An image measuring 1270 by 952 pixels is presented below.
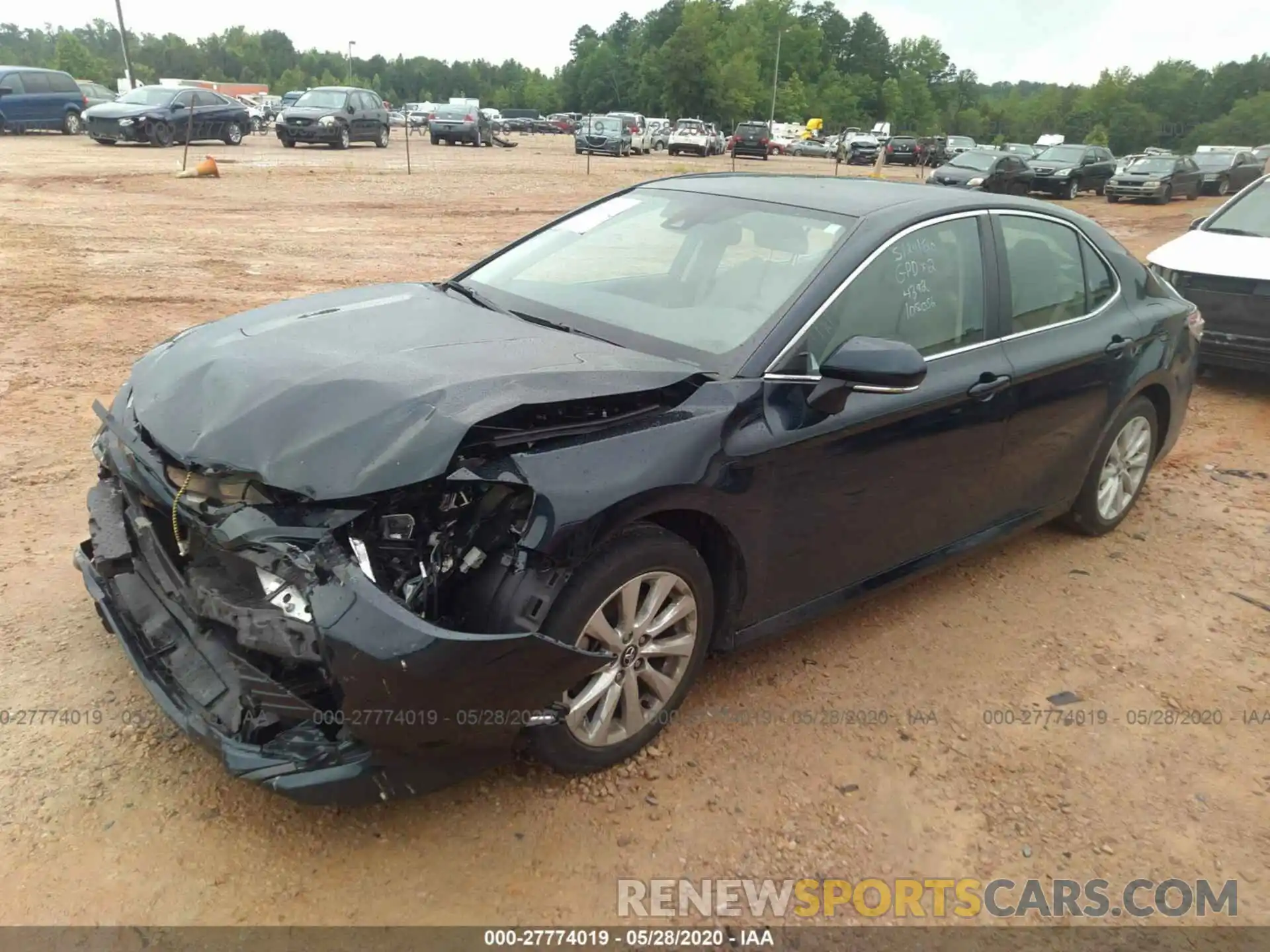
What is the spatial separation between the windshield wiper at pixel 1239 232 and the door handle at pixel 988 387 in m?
5.84

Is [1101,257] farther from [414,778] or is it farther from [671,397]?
[414,778]

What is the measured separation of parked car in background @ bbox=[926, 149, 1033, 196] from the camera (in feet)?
82.6

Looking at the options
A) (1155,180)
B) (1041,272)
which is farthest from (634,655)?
(1155,180)

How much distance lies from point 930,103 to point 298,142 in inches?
3812

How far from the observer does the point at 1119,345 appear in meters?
4.48

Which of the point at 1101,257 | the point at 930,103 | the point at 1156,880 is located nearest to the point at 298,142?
the point at 1101,257

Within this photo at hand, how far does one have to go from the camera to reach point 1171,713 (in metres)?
3.58

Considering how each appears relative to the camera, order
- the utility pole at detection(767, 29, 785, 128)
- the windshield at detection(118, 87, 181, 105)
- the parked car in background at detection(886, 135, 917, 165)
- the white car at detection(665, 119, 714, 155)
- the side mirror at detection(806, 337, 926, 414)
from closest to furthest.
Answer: the side mirror at detection(806, 337, 926, 414) → the windshield at detection(118, 87, 181, 105) → the white car at detection(665, 119, 714, 155) → the parked car in background at detection(886, 135, 917, 165) → the utility pole at detection(767, 29, 785, 128)

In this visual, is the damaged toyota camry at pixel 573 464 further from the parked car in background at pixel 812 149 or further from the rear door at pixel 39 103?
Answer: the parked car in background at pixel 812 149

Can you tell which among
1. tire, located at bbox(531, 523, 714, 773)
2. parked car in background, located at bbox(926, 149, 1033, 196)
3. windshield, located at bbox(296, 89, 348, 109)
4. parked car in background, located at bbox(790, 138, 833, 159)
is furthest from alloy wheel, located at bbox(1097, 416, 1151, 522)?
parked car in background, located at bbox(790, 138, 833, 159)

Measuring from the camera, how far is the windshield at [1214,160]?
33344 millimetres

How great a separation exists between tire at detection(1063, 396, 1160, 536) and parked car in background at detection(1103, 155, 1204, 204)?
27297 mm

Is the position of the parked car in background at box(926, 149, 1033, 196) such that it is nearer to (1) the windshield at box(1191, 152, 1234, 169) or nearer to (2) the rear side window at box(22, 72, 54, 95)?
(1) the windshield at box(1191, 152, 1234, 169)

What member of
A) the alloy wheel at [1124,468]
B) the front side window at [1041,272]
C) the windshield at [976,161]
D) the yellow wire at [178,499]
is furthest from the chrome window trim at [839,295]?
the windshield at [976,161]
